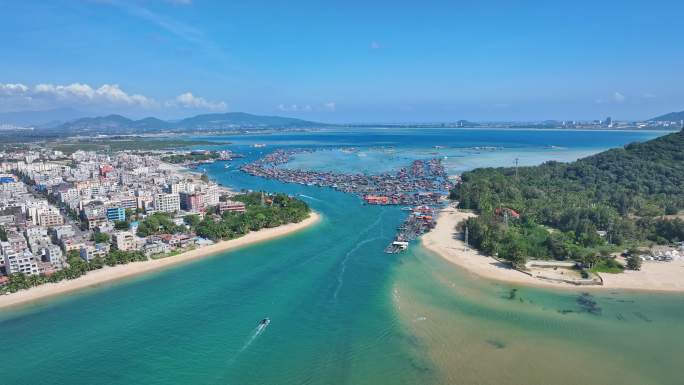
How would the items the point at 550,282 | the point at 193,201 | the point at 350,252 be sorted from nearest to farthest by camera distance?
1. the point at 550,282
2. the point at 350,252
3. the point at 193,201

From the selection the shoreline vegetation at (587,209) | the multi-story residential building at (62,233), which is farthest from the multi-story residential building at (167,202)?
the shoreline vegetation at (587,209)

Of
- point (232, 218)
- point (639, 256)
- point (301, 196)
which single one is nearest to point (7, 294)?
point (232, 218)

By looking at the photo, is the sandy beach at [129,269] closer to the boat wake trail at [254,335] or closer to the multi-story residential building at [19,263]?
the multi-story residential building at [19,263]

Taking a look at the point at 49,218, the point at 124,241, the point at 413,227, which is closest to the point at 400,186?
the point at 413,227

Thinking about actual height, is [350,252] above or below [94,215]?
below

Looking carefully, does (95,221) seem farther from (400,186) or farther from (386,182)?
(386,182)

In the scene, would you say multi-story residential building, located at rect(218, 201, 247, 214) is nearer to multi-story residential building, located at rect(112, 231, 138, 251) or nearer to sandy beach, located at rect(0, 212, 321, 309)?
sandy beach, located at rect(0, 212, 321, 309)

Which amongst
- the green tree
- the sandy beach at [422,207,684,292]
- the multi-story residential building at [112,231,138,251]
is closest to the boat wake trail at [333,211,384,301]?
the sandy beach at [422,207,684,292]
